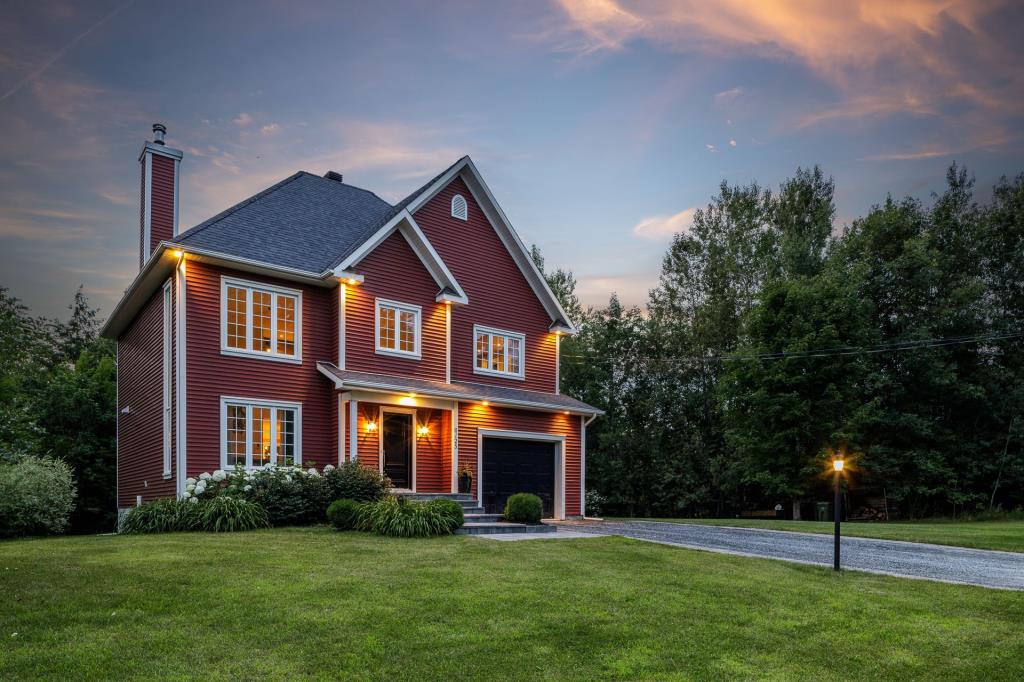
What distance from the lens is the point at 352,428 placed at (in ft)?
56.0

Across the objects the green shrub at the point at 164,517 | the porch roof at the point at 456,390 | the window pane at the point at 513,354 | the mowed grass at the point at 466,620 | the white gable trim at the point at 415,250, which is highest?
the white gable trim at the point at 415,250

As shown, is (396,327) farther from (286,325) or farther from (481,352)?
(481,352)

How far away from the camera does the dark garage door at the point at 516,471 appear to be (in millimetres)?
20156

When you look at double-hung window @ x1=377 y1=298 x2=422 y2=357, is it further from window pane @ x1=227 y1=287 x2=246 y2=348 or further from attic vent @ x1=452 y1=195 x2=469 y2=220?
attic vent @ x1=452 y1=195 x2=469 y2=220

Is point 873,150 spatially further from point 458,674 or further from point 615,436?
point 458,674

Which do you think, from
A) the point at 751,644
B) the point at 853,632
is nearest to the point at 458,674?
the point at 751,644

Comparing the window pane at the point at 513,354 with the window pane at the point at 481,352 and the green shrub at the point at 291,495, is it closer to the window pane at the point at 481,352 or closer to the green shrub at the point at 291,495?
the window pane at the point at 481,352

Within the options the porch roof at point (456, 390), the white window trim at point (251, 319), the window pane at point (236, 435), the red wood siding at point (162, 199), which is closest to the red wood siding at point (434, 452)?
the porch roof at point (456, 390)

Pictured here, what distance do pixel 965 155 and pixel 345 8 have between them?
27623 mm

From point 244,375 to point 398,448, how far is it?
4.39m

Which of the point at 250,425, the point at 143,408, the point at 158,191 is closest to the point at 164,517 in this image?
the point at 250,425

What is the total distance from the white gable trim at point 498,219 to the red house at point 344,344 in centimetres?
6

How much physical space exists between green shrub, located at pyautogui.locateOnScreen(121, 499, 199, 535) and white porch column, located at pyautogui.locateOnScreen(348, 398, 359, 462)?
378 cm

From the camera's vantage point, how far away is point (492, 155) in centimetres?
2603
